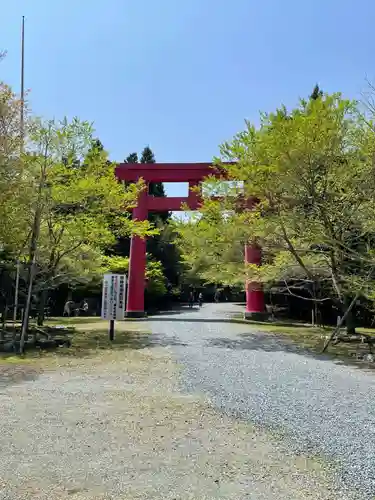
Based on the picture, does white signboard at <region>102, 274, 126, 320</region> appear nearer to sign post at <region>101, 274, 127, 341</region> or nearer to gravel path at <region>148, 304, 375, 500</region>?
sign post at <region>101, 274, 127, 341</region>

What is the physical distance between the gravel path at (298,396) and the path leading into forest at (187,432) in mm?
16

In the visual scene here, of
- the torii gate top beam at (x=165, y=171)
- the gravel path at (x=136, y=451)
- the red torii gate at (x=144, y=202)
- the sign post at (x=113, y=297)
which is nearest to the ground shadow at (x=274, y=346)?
the sign post at (x=113, y=297)

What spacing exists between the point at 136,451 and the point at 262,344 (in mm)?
8740

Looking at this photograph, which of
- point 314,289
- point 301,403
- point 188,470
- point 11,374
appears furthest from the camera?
point 314,289

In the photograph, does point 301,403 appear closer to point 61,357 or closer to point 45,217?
point 61,357

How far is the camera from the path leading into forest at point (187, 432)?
3307 mm

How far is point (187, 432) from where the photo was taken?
15.0ft

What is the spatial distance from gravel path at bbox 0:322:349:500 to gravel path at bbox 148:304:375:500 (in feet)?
0.74

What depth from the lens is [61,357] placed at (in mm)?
9984

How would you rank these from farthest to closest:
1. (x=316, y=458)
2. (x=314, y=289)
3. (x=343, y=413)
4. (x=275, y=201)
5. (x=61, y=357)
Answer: (x=314, y=289) < (x=275, y=201) < (x=61, y=357) < (x=343, y=413) < (x=316, y=458)

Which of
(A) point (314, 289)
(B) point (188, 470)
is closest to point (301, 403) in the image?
(B) point (188, 470)

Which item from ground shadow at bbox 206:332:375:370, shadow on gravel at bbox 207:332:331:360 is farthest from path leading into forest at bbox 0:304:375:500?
shadow on gravel at bbox 207:332:331:360

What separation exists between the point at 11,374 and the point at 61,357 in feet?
6.85

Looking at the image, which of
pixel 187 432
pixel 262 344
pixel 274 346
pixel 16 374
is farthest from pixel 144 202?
pixel 187 432
